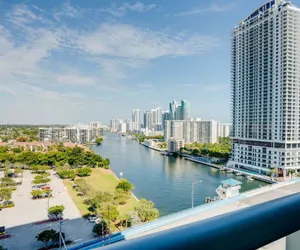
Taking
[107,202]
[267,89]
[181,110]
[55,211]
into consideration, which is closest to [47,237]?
[55,211]

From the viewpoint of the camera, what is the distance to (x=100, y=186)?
292 inches

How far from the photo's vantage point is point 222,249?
15 cm

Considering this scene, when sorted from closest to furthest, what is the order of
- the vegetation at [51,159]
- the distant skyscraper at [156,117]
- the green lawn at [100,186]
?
1. the green lawn at [100,186]
2. the vegetation at [51,159]
3. the distant skyscraper at [156,117]

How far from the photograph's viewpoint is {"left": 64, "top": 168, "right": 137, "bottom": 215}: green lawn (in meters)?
5.47

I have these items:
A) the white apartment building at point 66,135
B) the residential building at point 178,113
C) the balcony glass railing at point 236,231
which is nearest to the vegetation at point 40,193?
the balcony glass railing at point 236,231

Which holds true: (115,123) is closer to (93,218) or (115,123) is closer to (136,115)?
(136,115)

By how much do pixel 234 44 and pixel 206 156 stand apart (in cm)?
557

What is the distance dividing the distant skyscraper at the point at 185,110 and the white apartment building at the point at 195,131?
657 cm

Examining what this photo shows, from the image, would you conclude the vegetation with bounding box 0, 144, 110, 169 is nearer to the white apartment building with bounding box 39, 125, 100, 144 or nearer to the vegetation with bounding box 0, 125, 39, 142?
the vegetation with bounding box 0, 125, 39, 142

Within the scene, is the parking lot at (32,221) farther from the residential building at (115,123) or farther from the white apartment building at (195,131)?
the residential building at (115,123)

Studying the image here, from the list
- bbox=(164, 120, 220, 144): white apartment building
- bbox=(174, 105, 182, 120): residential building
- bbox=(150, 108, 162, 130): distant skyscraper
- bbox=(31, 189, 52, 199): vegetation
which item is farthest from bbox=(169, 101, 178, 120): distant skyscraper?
bbox=(31, 189, 52, 199): vegetation

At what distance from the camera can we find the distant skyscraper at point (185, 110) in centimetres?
2873

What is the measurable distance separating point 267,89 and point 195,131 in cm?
1231

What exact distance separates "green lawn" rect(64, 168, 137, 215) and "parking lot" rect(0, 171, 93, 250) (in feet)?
0.47
